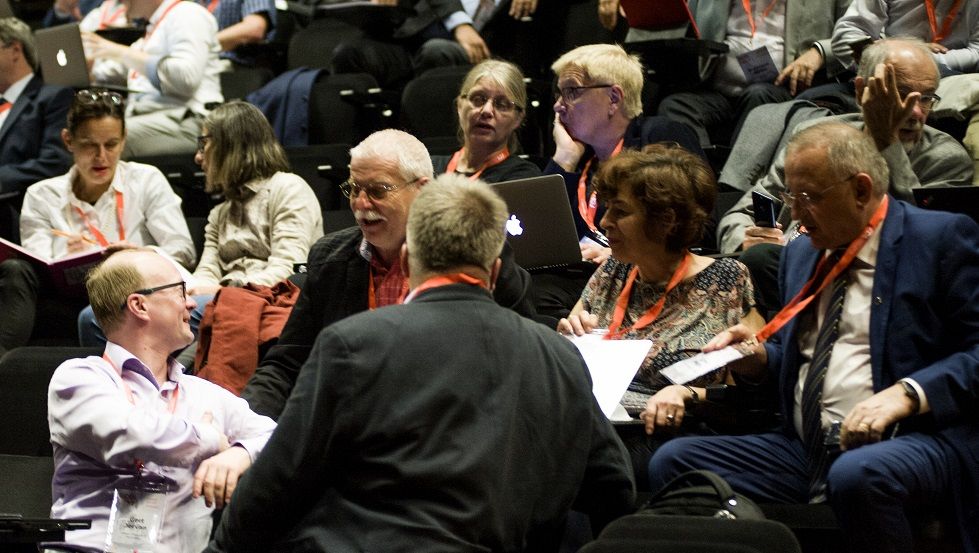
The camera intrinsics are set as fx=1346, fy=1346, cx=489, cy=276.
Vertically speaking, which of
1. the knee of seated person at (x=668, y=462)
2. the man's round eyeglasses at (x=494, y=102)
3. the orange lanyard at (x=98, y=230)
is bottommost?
the orange lanyard at (x=98, y=230)

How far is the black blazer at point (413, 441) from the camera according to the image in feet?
7.41

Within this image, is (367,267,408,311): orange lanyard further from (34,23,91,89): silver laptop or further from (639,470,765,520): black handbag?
(34,23,91,89): silver laptop

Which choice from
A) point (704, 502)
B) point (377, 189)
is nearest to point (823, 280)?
point (704, 502)

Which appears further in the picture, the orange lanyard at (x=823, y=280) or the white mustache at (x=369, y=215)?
the white mustache at (x=369, y=215)

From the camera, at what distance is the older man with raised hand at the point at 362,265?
334 cm

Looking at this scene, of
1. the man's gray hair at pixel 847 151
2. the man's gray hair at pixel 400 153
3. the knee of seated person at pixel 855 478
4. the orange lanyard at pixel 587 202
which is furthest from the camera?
the orange lanyard at pixel 587 202

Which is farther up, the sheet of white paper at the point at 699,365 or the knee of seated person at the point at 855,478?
the sheet of white paper at the point at 699,365

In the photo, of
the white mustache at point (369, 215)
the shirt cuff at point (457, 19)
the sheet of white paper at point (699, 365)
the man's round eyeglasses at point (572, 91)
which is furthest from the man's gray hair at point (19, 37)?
the sheet of white paper at point (699, 365)

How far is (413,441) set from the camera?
7.45ft

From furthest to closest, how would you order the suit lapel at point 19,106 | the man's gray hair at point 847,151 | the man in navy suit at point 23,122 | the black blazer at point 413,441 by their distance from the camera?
the suit lapel at point 19,106 < the man in navy suit at point 23,122 < the man's gray hair at point 847,151 < the black blazer at point 413,441

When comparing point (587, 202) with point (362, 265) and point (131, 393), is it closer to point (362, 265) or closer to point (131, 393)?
point (362, 265)

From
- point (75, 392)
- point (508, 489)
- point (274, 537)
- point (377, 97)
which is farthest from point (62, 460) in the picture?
point (377, 97)

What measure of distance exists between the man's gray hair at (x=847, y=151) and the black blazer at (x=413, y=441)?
1.03 m

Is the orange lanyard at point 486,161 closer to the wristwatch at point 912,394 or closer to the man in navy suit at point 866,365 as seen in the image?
the man in navy suit at point 866,365
